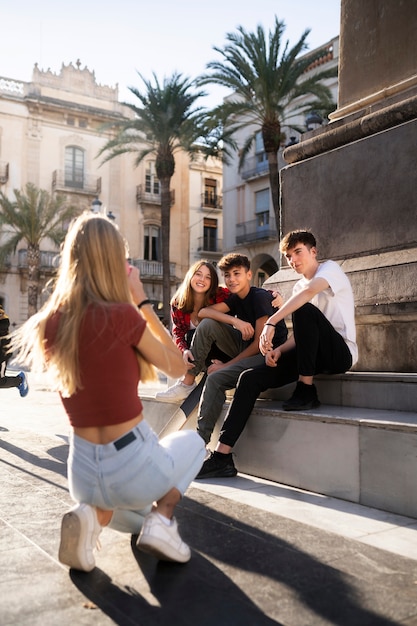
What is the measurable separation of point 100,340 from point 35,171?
36.9 meters

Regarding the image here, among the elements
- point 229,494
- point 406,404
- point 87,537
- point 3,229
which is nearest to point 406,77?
point 406,404

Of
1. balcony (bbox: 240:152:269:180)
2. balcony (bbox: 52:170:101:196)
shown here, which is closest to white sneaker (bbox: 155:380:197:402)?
balcony (bbox: 240:152:269:180)

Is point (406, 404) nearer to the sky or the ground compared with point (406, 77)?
nearer to the ground

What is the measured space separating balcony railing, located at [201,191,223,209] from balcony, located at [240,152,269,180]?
8177mm

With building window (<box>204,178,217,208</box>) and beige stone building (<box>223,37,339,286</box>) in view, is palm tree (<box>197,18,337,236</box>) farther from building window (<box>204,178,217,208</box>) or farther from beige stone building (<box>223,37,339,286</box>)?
building window (<box>204,178,217,208</box>)

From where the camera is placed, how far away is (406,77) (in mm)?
5113

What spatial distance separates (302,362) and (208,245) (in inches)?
1534

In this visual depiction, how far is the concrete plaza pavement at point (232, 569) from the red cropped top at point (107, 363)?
1.20 ft

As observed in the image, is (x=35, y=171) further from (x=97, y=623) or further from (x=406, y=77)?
(x=97, y=623)

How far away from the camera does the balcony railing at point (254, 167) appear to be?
3328 centimetres

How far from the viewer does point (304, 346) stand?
13.3ft

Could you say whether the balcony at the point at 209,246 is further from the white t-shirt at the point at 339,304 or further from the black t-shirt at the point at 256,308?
the white t-shirt at the point at 339,304

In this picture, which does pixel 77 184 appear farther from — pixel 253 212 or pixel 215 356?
pixel 215 356

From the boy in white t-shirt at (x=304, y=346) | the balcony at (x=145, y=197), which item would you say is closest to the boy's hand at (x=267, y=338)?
the boy in white t-shirt at (x=304, y=346)
